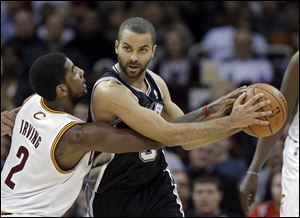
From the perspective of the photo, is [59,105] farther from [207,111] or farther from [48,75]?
[207,111]

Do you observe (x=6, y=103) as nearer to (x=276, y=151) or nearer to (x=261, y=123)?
(x=276, y=151)

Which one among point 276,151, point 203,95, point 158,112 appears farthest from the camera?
point 203,95

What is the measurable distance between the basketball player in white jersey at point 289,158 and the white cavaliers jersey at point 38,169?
1473 mm

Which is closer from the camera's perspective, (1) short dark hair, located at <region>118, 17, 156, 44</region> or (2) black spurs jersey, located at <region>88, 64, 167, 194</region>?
(1) short dark hair, located at <region>118, 17, 156, 44</region>

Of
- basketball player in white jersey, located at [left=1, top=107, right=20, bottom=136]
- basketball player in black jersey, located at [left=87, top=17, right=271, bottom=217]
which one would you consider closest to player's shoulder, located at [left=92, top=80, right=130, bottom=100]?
basketball player in black jersey, located at [left=87, top=17, right=271, bottom=217]

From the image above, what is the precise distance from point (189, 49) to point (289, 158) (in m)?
5.12

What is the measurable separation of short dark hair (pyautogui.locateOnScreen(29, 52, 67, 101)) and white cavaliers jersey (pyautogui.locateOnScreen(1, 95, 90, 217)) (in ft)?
0.47

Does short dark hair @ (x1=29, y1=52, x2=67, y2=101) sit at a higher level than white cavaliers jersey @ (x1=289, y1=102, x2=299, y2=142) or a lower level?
higher

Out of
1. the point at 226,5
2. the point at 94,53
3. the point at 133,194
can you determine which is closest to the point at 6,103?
the point at 94,53

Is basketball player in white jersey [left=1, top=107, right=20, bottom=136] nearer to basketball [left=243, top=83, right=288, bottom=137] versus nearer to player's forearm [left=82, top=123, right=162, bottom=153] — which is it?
player's forearm [left=82, top=123, right=162, bottom=153]

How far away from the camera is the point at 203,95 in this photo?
10.5m

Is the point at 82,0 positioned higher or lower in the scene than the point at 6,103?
higher

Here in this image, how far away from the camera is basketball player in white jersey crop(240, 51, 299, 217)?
→ 6.39m

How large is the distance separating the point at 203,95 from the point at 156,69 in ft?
2.76
